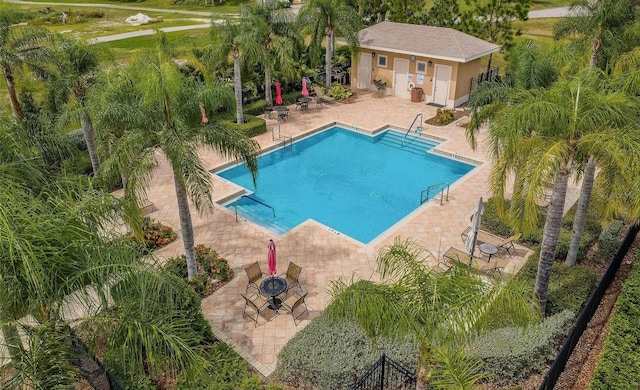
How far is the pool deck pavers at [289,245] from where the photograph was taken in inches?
433

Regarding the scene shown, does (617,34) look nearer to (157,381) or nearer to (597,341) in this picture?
(597,341)

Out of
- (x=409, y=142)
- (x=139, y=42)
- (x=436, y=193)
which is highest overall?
(x=139, y=42)

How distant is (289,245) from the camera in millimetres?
14422

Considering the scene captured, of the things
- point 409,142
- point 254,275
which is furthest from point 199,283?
point 409,142

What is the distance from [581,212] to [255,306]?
27.3 ft

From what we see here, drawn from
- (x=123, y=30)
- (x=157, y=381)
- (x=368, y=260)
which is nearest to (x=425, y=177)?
(x=368, y=260)

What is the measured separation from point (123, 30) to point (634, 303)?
4813cm

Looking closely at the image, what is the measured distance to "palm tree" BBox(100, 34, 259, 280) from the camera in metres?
10.0

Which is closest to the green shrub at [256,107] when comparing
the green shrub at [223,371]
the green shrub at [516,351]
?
the green shrub at [223,371]

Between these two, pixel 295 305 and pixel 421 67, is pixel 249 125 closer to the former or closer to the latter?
pixel 421 67

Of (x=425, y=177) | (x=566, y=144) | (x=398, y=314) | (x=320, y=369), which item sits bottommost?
(x=425, y=177)

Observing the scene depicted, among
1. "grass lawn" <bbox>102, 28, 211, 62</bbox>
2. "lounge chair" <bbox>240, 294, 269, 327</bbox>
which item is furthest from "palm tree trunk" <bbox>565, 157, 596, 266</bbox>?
"grass lawn" <bbox>102, 28, 211, 62</bbox>

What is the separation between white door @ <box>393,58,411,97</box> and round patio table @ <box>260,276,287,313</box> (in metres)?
18.8

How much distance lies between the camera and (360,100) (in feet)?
91.0
